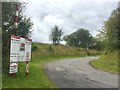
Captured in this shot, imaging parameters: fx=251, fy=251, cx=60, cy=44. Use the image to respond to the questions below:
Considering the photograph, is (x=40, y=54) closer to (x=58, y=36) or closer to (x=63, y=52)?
(x=63, y=52)

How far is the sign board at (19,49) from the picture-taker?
46.6ft

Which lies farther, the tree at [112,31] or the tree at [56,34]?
the tree at [56,34]

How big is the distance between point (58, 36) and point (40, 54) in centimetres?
4028

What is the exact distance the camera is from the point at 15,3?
17203mm

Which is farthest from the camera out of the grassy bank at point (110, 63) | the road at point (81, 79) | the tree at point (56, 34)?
the tree at point (56, 34)

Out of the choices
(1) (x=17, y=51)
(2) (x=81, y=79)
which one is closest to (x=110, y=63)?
(2) (x=81, y=79)

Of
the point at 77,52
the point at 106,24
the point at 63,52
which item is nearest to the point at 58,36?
the point at 77,52

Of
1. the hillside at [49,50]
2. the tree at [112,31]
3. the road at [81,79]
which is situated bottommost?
the road at [81,79]

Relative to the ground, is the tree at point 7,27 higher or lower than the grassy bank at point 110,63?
higher

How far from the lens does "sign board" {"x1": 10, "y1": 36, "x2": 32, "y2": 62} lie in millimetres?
14199

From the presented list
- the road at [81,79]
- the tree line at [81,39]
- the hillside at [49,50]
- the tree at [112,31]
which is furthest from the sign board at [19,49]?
the tree line at [81,39]

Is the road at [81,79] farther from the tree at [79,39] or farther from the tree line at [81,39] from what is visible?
the tree at [79,39]

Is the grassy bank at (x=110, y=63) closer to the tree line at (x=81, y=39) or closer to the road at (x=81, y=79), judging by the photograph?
the road at (x=81, y=79)

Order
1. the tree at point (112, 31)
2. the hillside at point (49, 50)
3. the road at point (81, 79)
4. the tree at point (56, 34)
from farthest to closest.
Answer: the tree at point (56, 34)
the hillside at point (49, 50)
the tree at point (112, 31)
the road at point (81, 79)
